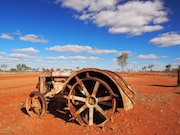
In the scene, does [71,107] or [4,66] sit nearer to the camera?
[71,107]

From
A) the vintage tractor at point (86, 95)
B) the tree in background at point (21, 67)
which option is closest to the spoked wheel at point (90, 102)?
the vintage tractor at point (86, 95)

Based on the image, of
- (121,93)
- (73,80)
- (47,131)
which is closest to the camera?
(121,93)

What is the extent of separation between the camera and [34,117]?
26.9ft

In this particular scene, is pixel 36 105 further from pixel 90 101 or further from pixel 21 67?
pixel 21 67

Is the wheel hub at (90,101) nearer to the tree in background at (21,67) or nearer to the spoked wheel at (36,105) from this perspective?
the spoked wheel at (36,105)

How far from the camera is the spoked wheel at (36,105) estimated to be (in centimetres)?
807

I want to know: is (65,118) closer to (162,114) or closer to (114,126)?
(114,126)

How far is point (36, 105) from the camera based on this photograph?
8.33 m

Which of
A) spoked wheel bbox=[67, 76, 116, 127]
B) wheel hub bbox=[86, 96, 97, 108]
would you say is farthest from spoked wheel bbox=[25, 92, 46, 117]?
wheel hub bbox=[86, 96, 97, 108]

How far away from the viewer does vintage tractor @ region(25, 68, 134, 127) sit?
21.4 feet

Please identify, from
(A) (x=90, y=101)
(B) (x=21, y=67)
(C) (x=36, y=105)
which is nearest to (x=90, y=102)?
(A) (x=90, y=101)

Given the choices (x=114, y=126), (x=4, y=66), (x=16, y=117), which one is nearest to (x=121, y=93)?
(x=114, y=126)

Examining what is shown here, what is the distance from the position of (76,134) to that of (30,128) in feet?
5.62

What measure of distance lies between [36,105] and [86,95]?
251 centimetres
